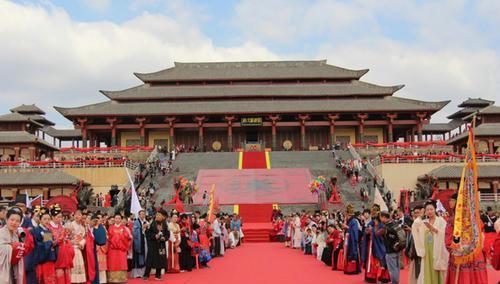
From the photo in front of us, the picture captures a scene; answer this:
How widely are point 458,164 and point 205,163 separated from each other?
16.4 meters

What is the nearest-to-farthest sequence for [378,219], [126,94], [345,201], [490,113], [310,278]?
[378,219] → [310,278] → [345,201] → [490,113] → [126,94]

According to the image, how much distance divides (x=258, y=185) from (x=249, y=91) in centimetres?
1819

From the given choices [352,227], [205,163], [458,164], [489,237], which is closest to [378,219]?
[352,227]

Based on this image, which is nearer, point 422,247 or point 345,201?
point 422,247

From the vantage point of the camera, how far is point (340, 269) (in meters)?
13.8

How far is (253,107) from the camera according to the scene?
4694 cm

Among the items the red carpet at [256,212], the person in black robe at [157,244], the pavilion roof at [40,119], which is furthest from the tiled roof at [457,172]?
the pavilion roof at [40,119]

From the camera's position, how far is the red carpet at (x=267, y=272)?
1208cm

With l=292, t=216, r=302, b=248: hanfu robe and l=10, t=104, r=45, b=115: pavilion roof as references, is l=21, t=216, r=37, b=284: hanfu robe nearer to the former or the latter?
l=292, t=216, r=302, b=248: hanfu robe

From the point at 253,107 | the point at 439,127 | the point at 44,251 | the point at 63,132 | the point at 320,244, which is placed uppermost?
the point at 253,107

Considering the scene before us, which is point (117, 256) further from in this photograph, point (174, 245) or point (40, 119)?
point (40, 119)

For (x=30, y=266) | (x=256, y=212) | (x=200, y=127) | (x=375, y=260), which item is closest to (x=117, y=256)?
(x=30, y=266)

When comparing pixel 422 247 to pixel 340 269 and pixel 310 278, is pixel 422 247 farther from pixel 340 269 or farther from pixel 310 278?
pixel 340 269

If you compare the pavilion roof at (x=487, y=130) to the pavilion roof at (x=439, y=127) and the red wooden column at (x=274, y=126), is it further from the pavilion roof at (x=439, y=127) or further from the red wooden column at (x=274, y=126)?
the pavilion roof at (x=439, y=127)
